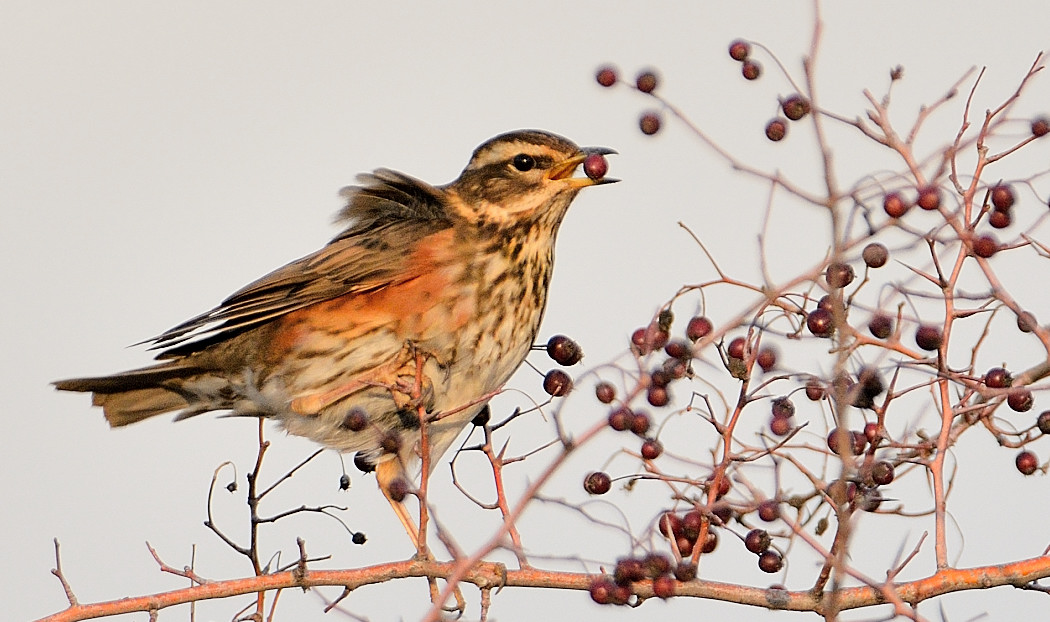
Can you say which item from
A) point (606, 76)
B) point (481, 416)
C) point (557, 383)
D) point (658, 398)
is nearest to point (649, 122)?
point (606, 76)

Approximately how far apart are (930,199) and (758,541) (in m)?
1.19

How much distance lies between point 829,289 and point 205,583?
2666mm

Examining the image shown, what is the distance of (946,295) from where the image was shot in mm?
3652

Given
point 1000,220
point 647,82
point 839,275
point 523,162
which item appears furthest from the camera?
point 523,162

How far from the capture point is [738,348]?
3.94 metres

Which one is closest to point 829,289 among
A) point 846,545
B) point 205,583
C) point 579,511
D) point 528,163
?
point 846,545

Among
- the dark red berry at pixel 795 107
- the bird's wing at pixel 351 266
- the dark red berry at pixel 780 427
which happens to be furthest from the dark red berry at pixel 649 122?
the bird's wing at pixel 351 266

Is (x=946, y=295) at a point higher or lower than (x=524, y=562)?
higher

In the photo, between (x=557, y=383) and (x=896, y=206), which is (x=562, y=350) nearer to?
(x=557, y=383)

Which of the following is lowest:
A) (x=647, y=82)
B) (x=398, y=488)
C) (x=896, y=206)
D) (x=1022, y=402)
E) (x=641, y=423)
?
(x=398, y=488)

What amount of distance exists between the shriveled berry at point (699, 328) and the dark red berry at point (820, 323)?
12.3 inches

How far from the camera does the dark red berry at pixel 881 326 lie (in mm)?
3629

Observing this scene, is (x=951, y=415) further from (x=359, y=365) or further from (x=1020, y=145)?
(x=359, y=365)

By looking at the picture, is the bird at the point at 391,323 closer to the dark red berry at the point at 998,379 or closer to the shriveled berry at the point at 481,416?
the shriveled berry at the point at 481,416
